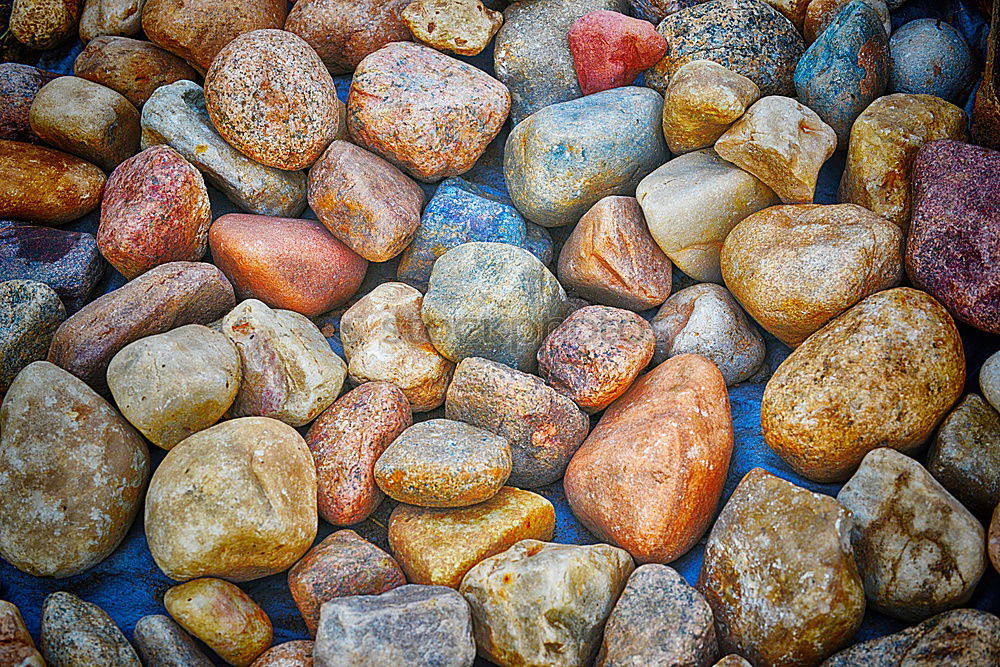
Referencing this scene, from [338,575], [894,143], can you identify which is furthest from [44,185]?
[894,143]

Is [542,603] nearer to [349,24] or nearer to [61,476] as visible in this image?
[61,476]

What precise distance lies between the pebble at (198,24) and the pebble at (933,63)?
2698 millimetres

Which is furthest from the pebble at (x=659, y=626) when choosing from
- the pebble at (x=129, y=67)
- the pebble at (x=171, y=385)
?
the pebble at (x=129, y=67)

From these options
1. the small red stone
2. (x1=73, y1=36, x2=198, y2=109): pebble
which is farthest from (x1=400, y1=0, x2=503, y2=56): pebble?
(x1=73, y1=36, x2=198, y2=109): pebble

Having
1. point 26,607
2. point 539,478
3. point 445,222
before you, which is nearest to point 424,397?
point 539,478

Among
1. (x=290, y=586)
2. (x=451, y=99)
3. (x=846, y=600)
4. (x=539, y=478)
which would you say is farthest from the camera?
(x=451, y=99)

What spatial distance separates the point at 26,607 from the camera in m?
2.56

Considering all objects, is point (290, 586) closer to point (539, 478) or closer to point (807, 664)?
point (539, 478)

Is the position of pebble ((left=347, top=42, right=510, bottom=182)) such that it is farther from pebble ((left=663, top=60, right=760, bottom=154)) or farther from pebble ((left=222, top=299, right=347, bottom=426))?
pebble ((left=222, top=299, right=347, bottom=426))

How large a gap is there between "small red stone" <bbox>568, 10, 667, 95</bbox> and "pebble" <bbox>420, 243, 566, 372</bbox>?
0.95m

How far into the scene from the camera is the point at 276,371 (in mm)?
2848

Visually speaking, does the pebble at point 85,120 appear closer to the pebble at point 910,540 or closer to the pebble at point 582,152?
Answer: the pebble at point 582,152

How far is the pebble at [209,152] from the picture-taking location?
3.21 m

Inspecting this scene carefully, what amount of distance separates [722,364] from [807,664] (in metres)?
1.08
